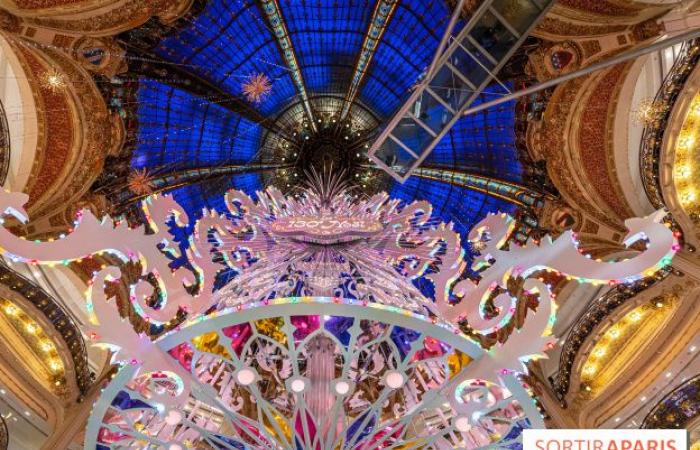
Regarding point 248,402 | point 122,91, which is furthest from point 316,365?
point 122,91

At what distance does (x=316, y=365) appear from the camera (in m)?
5.30

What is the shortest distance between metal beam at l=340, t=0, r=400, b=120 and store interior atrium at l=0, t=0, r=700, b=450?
63 mm

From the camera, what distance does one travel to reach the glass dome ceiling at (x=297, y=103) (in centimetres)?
1170

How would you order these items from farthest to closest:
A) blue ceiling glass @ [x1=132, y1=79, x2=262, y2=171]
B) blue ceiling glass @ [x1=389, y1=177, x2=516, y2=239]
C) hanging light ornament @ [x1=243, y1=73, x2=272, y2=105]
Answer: blue ceiling glass @ [x1=389, y1=177, x2=516, y2=239]
hanging light ornament @ [x1=243, y1=73, x2=272, y2=105]
blue ceiling glass @ [x1=132, y1=79, x2=262, y2=171]

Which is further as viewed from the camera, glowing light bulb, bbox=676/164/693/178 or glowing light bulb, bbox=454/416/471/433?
glowing light bulb, bbox=676/164/693/178

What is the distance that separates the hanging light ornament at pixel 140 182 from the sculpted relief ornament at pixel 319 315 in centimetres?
673

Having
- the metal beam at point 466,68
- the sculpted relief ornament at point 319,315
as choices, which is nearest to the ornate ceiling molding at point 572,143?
the metal beam at point 466,68

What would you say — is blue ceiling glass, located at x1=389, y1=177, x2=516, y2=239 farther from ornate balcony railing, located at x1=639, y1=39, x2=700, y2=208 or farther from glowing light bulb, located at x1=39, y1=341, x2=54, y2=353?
glowing light bulb, located at x1=39, y1=341, x2=54, y2=353

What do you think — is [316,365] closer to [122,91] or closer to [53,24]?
[53,24]

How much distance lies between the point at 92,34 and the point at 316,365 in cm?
749

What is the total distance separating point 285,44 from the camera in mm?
12516

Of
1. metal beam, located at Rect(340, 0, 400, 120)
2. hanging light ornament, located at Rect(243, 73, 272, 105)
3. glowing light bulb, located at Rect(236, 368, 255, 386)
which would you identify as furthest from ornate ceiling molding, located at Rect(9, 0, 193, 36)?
glowing light bulb, located at Rect(236, 368, 255, 386)

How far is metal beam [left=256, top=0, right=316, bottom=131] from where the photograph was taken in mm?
11650

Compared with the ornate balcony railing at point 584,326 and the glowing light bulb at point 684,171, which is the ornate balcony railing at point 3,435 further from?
the glowing light bulb at point 684,171
